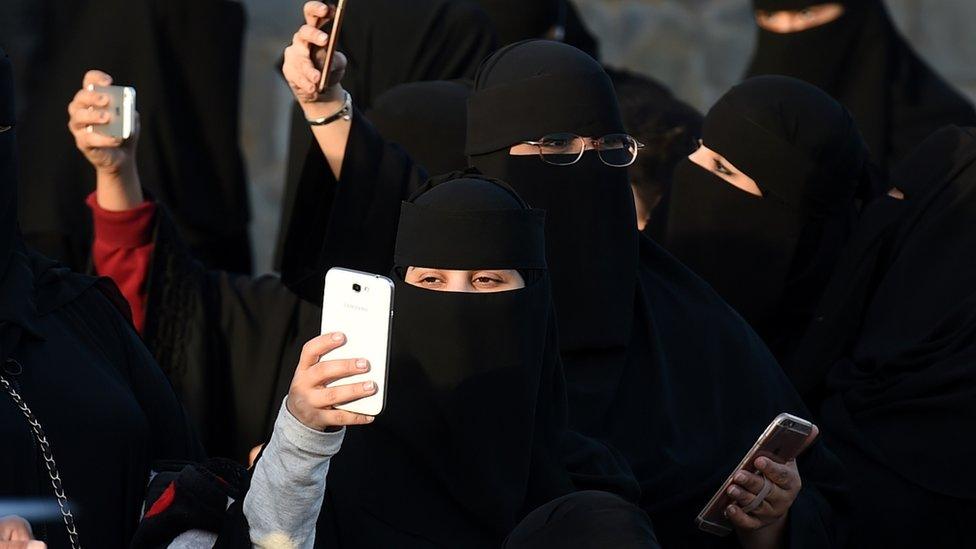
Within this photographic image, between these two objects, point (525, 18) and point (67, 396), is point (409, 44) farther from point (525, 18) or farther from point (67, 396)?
point (67, 396)

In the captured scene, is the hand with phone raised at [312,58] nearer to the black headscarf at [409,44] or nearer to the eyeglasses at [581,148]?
the eyeglasses at [581,148]

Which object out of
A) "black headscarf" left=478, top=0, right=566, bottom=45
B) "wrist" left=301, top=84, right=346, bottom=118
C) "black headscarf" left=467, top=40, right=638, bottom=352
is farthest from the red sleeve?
"black headscarf" left=478, top=0, right=566, bottom=45

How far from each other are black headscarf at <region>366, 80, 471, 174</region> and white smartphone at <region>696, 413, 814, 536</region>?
1.25 m

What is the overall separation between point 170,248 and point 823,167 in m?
1.46

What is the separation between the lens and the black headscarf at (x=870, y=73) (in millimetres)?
5863

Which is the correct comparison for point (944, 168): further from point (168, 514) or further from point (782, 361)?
point (168, 514)

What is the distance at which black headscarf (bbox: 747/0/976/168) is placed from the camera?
586 centimetres

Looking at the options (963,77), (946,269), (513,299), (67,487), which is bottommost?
(963,77)

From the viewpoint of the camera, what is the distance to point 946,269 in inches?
152

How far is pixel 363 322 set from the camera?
237cm

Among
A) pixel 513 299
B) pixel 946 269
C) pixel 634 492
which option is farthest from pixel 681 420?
pixel 946 269

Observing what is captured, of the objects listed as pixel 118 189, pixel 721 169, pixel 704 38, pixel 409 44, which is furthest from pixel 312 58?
pixel 704 38

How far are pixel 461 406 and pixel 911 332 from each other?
4.65 ft

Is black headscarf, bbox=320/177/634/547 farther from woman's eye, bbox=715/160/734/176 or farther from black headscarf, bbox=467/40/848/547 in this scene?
woman's eye, bbox=715/160/734/176
